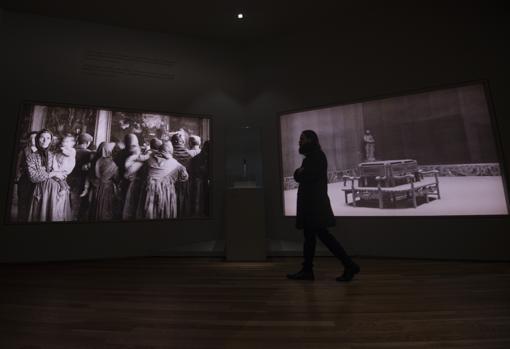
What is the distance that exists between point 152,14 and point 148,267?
13.7 feet

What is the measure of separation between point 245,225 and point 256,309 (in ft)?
6.41

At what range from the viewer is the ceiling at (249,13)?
404 cm

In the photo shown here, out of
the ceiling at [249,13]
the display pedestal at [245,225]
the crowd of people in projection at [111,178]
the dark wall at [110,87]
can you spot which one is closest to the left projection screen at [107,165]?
the crowd of people in projection at [111,178]

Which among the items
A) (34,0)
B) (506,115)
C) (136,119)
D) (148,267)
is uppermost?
(34,0)

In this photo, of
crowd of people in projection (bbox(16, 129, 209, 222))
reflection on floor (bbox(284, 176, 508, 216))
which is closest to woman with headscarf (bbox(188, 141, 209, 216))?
crowd of people in projection (bbox(16, 129, 209, 222))

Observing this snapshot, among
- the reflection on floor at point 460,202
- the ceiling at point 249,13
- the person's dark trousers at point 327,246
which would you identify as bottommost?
the person's dark trousers at point 327,246

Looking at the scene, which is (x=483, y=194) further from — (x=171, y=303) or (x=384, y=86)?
(x=171, y=303)

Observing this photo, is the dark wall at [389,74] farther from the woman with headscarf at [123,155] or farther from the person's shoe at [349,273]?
the woman with headscarf at [123,155]

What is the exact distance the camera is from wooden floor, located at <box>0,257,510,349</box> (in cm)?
131

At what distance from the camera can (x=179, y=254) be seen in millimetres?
4164

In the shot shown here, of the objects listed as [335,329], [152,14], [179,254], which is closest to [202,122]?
[152,14]

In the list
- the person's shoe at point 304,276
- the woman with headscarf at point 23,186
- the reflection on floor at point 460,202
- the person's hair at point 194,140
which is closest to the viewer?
the person's shoe at point 304,276

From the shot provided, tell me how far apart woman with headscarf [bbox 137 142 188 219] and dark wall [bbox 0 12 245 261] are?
8.8 inches

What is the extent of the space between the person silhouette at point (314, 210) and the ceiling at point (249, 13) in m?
3.01
